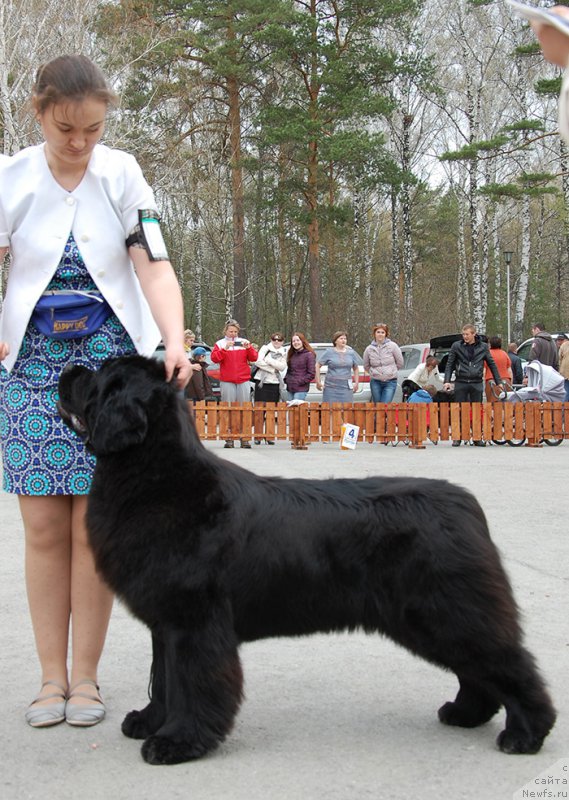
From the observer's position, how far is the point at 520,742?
3.02 meters

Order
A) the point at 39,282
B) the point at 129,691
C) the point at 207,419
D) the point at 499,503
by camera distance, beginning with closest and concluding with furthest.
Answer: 1. the point at 39,282
2. the point at 129,691
3. the point at 499,503
4. the point at 207,419

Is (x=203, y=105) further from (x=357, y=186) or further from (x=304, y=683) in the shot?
(x=304, y=683)

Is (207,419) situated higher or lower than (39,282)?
lower

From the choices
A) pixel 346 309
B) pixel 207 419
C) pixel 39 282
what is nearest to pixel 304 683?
pixel 39 282

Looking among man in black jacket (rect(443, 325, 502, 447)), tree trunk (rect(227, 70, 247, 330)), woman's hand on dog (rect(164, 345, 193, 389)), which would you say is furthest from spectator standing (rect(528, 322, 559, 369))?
tree trunk (rect(227, 70, 247, 330))

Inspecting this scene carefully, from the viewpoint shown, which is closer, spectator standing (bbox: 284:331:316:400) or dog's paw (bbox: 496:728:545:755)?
dog's paw (bbox: 496:728:545:755)

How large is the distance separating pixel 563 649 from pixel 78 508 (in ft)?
7.51

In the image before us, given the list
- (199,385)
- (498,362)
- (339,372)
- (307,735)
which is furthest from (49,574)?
(498,362)

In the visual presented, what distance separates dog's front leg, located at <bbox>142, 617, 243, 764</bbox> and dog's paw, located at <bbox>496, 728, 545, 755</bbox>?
890mm

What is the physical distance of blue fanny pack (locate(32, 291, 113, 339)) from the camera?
11.1 feet

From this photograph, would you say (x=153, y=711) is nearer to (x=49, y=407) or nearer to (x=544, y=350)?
(x=49, y=407)

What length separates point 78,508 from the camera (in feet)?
11.4

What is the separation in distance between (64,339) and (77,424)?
1.50ft

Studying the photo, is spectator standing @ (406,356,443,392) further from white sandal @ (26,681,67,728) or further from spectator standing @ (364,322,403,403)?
white sandal @ (26,681,67,728)
